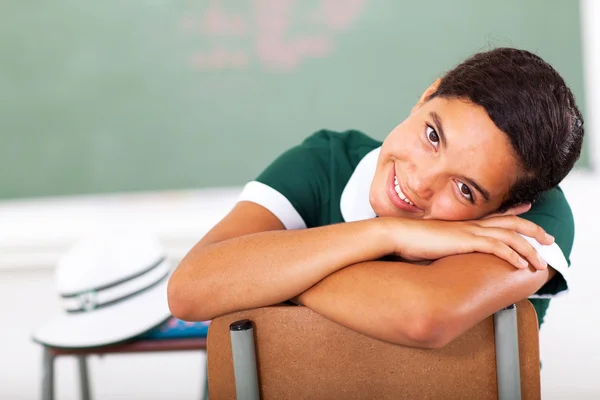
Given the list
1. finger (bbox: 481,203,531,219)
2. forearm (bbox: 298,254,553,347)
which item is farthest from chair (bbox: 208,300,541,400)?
finger (bbox: 481,203,531,219)

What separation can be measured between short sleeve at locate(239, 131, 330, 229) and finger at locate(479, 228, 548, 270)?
446 mm

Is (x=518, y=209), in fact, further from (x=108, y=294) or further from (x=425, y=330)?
(x=108, y=294)

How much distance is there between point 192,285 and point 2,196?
1.81 metres

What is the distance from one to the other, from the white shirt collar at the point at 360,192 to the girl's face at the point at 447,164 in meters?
0.16

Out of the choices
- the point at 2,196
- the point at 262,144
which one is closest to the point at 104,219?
the point at 2,196

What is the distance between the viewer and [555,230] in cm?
102

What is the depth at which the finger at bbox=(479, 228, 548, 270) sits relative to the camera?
2.85 ft

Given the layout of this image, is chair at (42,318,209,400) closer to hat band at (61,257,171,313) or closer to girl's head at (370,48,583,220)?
hat band at (61,257,171,313)

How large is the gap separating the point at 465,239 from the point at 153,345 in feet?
3.32

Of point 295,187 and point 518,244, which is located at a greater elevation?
point 295,187

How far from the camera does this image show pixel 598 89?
191 cm

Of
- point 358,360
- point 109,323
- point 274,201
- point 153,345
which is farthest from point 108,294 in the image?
point 358,360

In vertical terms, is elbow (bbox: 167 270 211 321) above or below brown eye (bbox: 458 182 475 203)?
below

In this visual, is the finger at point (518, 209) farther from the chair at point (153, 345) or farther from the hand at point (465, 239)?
the chair at point (153, 345)
